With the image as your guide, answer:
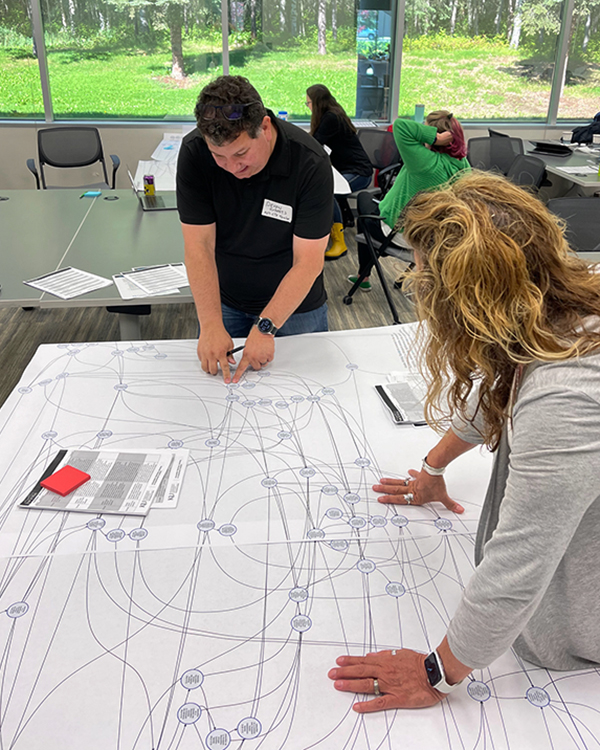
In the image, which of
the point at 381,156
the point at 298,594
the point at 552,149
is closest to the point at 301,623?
the point at 298,594

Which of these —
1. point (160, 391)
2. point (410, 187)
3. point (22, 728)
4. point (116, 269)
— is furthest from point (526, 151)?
point (22, 728)

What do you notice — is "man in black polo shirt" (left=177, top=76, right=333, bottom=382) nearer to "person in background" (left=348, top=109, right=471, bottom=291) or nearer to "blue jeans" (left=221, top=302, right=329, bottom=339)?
"blue jeans" (left=221, top=302, right=329, bottom=339)

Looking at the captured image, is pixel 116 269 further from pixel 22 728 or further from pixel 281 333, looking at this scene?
pixel 22 728

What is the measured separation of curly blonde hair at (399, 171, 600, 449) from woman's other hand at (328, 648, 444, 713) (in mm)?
436

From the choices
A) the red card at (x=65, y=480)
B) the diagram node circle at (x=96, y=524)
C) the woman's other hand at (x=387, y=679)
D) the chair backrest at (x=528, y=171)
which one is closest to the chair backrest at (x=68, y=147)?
the chair backrest at (x=528, y=171)

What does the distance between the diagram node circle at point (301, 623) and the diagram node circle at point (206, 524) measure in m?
0.27

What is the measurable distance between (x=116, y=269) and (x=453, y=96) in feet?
18.8

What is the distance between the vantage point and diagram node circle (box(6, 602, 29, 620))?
1.03 metres

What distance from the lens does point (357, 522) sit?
124 cm

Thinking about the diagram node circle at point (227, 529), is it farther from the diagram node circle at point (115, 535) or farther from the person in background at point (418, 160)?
the person in background at point (418, 160)

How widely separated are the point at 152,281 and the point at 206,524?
1.49 m

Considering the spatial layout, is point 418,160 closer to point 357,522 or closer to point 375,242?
point 375,242

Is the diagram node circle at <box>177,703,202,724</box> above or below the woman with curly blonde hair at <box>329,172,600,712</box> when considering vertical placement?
below

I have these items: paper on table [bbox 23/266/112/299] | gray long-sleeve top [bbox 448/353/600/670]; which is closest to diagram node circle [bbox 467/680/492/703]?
gray long-sleeve top [bbox 448/353/600/670]
